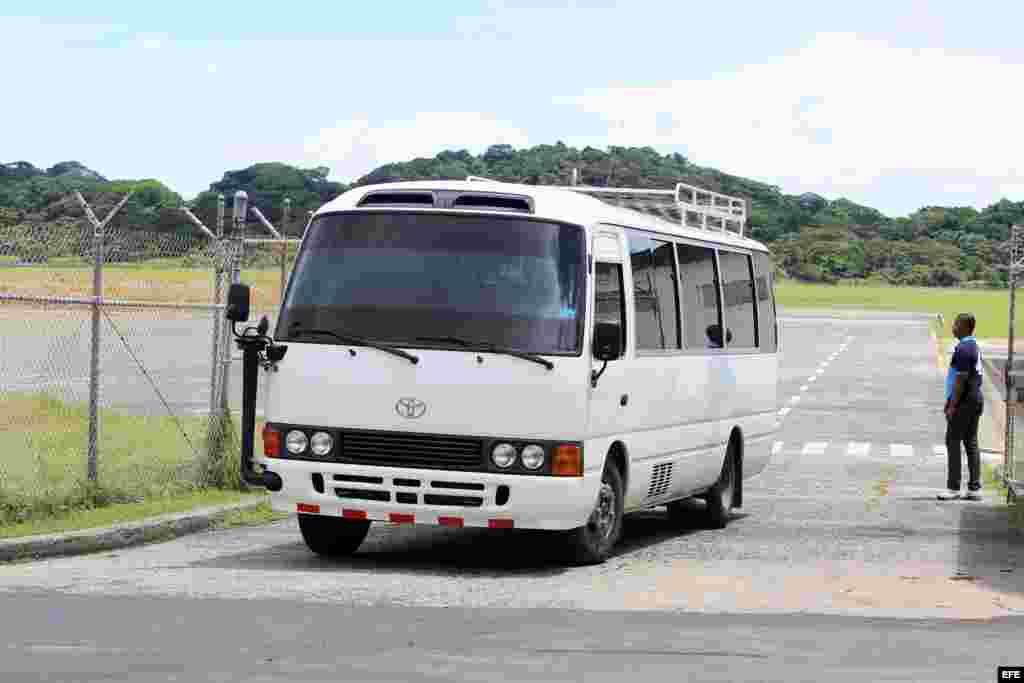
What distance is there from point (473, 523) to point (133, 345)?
35097 mm

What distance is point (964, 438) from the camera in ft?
64.0

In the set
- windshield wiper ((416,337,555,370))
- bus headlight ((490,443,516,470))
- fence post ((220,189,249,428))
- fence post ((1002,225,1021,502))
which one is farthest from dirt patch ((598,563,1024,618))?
fence post ((1002,225,1021,502))

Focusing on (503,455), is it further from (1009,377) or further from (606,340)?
(1009,377)

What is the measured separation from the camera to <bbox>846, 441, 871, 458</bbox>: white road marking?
26688 millimetres

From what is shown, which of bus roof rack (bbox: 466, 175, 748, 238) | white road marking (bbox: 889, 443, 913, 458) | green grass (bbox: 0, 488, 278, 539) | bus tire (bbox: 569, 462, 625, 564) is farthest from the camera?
white road marking (bbox: 889, 443, 913, 458)

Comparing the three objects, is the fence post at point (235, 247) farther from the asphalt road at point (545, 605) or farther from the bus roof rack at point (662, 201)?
the bus roof rack at point (662, 201)

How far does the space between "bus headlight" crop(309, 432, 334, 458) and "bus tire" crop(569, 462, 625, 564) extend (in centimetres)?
169

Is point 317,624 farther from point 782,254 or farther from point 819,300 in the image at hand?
point 782,254

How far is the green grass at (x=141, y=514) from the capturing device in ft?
45.1

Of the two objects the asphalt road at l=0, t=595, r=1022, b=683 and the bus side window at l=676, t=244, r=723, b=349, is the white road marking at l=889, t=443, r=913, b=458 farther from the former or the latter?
the asphalt road at l=0, t=595, r=1022, b=683

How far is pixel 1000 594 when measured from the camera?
1193cm

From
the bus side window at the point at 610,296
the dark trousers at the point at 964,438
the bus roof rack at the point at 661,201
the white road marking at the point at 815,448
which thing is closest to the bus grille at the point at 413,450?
the bus side window at the point at 610,296

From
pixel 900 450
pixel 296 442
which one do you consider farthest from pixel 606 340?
pixel 900 450

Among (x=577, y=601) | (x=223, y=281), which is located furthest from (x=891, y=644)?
(x=223, y=281)
